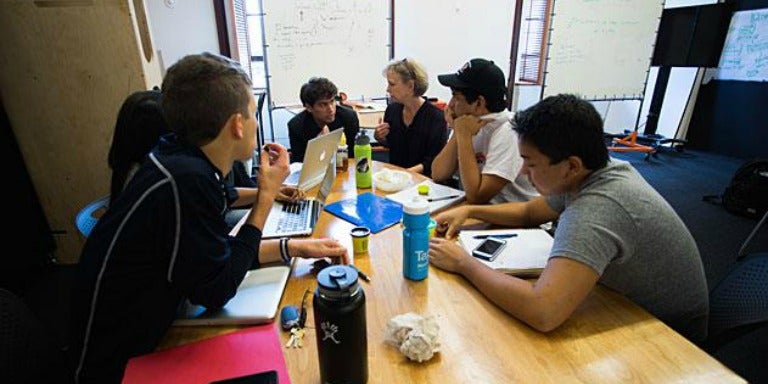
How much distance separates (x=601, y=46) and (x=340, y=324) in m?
5.36

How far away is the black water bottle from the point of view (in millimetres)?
622

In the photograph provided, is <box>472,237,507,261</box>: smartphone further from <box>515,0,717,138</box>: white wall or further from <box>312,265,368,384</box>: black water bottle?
<box>515,0,717,138</box>: white wall

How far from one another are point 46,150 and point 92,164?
0.82 ft

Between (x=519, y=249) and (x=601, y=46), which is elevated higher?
(x=601, y=46)

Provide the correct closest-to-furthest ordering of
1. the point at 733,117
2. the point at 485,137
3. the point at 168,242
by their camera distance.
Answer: the point at 168,242 → the point at 485,137 → the point at 733,117

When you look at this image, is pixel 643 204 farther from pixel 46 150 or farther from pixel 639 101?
pixel 639 101

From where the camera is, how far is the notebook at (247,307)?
899 millimetres

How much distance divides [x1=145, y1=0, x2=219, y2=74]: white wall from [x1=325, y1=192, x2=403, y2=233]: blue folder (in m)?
A: 3.30

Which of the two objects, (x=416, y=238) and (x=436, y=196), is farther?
(x=436, y=196)

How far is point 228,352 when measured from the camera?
813 millimetres

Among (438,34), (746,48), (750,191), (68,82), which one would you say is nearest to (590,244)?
(68,82)

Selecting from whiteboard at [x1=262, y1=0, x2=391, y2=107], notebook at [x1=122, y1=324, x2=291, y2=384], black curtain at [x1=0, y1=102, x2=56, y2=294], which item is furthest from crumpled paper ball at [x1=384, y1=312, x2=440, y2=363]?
whiteboard at [x1=262, y1=0, x2=391, y2=107]

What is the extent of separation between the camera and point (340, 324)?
2.08ft

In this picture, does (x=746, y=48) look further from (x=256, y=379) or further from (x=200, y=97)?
(x=256, y=379)
